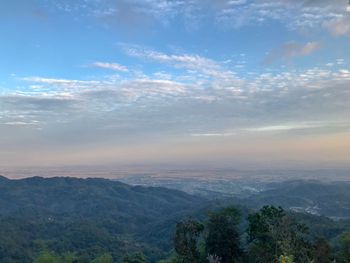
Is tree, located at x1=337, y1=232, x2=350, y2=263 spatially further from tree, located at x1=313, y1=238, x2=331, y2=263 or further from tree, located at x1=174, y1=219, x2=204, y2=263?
tree, located at x1=174, y1=219, x2=204, y2=263

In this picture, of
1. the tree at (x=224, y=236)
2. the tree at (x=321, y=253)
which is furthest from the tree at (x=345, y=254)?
the tree at (x=224, y=236)

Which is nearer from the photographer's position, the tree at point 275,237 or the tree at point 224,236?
the tree at point 275,237

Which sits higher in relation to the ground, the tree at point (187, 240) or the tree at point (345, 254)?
the tree at point (187, 240)

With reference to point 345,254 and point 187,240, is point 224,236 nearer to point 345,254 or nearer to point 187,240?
point 187,240

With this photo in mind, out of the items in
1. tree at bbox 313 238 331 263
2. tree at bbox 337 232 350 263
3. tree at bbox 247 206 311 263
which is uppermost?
tree at bbox 247 206 311 263

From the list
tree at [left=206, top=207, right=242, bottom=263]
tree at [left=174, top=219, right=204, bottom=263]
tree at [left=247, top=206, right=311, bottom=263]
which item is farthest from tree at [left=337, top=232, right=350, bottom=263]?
tree at [left=174, top=219, right=204, bottom=263]

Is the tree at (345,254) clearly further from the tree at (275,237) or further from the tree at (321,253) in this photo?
the tree at (275,237)

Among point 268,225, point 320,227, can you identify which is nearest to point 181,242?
point 268,225
